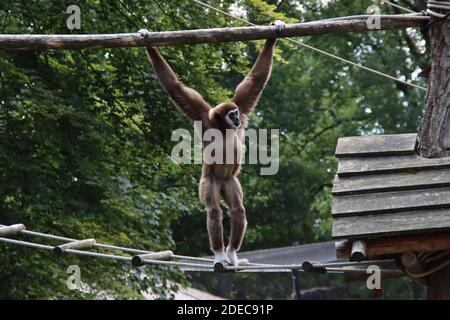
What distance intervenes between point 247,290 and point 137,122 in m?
15.1

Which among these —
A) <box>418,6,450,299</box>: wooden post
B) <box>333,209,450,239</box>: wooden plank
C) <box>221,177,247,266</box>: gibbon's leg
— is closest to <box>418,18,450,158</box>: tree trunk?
<box>418,6,450,299</box>: wooden post

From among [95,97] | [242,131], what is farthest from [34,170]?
Answer: [242,131]

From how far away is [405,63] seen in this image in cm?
2284

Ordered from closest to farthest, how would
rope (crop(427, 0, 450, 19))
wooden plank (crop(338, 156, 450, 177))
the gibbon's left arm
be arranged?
rope (crop(427, 0, 450, 19)) → wooden plank (crop(338, 156, 450, 177)) → the gibbon's left arm

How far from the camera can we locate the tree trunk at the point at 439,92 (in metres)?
7.15

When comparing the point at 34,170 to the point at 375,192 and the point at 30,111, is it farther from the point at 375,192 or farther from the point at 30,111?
the point at 375,192

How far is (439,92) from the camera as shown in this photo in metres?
7.20

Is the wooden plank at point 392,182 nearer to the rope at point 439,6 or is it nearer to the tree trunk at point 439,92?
the tree trunk at point 439,92


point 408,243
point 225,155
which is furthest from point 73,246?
point 408,243

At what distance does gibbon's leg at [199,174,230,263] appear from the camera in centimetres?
766

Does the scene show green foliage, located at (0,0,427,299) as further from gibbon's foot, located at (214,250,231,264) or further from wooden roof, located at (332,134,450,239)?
wooden roof, located at (332,134,450,239)

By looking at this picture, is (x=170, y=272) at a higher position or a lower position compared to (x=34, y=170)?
lower

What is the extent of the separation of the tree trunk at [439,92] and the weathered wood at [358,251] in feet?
3.98

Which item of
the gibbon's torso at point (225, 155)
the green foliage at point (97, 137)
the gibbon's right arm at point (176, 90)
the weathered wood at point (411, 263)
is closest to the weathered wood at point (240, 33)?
the gibbon's right arm at point (176, 90)
